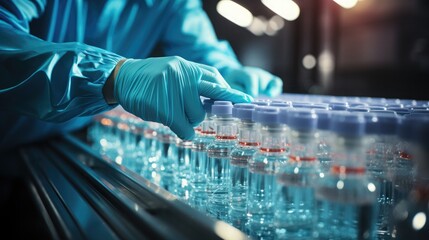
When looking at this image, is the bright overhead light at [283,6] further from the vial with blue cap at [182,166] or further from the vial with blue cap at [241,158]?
the vial with blue cap at [241,158]

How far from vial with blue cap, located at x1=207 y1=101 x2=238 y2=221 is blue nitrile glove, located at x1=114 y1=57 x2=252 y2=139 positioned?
109 millimetres

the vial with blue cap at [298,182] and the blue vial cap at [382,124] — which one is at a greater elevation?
the blue vial cap at [382,124]

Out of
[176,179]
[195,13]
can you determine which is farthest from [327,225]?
[195,13]

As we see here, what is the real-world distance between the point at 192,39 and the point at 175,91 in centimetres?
180

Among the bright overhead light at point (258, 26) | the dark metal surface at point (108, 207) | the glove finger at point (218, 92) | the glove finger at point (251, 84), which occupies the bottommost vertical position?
the dark metal surface at point (108, 207)

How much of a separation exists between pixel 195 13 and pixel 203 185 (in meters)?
2.02

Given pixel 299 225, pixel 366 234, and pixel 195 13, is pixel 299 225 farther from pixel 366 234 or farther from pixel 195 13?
pixel 195 13

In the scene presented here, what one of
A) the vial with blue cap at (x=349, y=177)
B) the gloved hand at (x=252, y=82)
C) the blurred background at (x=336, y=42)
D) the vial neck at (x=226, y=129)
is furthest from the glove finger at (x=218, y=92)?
the blurred background at (x=336, y=42)

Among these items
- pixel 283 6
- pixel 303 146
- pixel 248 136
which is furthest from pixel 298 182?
pixel 283 6

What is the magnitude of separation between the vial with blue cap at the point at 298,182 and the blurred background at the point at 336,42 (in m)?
2.07

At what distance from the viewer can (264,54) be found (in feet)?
21.8

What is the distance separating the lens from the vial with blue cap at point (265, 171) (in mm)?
1190

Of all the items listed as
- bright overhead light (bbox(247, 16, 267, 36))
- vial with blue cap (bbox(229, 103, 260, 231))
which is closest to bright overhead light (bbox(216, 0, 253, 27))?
bright overhead light (bbox(247, 16, 267, 36))

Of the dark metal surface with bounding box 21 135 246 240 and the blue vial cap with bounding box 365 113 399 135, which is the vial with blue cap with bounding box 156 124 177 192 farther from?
the blue vial cap with bounding box 365 113 399 135
